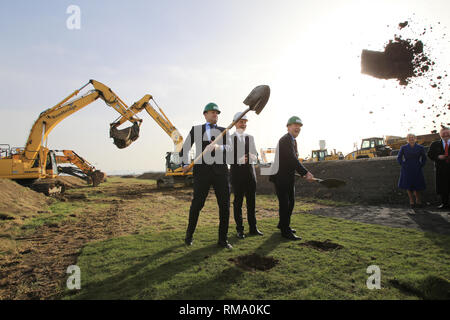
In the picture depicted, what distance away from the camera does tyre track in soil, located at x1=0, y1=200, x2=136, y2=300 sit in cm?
255

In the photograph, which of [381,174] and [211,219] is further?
[381,174]

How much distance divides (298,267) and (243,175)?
1.95m

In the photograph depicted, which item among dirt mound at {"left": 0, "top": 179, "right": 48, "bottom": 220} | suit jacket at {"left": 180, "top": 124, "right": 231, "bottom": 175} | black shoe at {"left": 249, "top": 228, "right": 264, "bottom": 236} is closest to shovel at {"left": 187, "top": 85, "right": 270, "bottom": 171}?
suit jacket at {"left": 180, "top": 124, "right": 231, "bottom": 175}

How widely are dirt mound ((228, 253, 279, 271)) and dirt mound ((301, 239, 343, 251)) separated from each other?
0.88 m

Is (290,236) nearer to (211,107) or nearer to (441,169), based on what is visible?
(211,107)

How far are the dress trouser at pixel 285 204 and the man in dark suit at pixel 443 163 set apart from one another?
485 cm

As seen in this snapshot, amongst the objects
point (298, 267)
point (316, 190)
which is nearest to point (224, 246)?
point (298, 267)

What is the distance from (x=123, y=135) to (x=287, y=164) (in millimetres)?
10836

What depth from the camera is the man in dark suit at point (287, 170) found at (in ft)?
13.6

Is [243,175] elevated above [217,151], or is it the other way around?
[217,151]

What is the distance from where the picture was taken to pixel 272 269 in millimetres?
2768

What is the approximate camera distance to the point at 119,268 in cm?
294

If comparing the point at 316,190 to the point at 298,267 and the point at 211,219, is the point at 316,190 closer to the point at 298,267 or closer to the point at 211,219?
the point at 211,219
